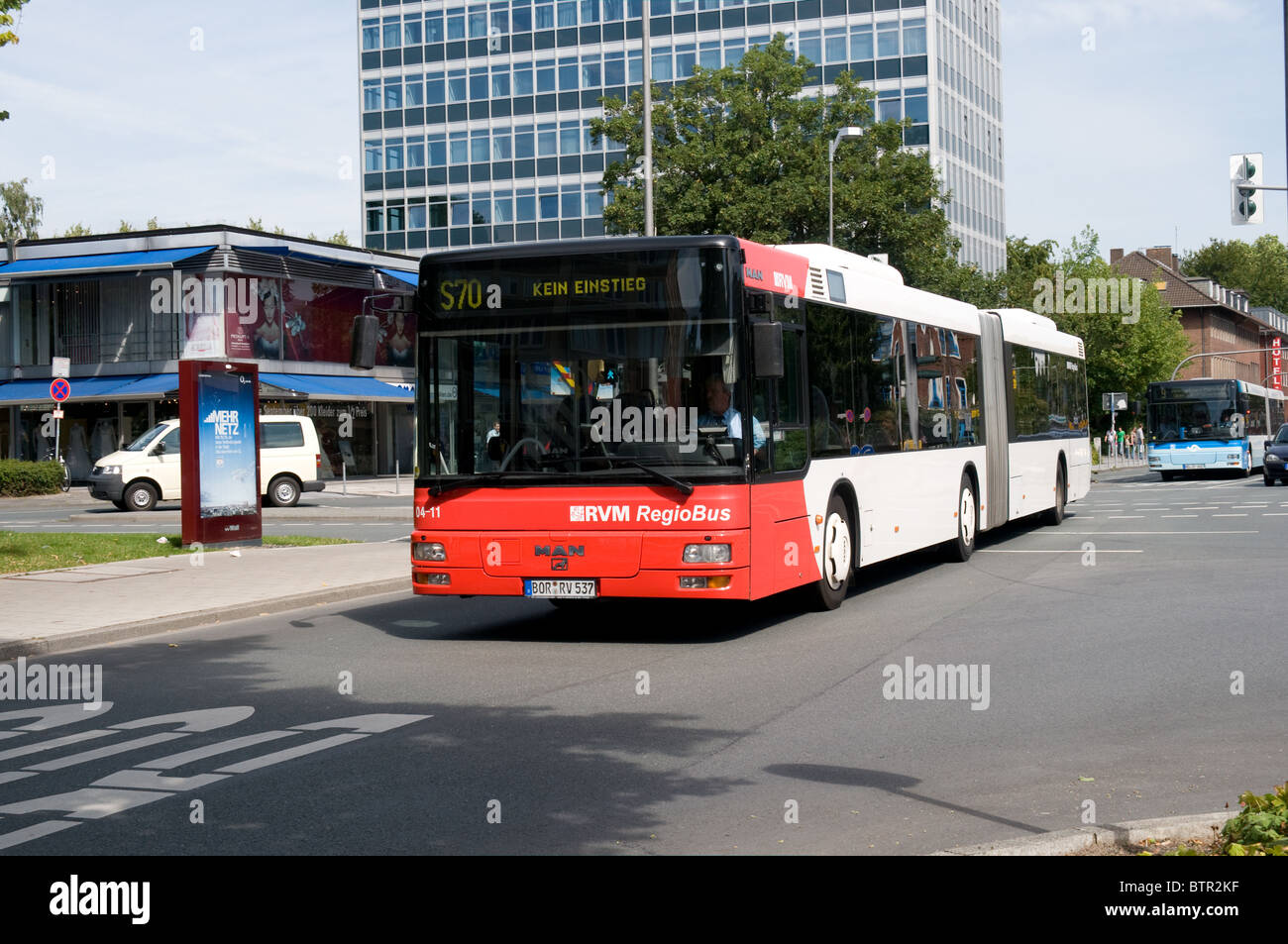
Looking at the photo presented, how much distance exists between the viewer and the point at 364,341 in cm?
1125

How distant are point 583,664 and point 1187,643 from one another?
4.37 meters

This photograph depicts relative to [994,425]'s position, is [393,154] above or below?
above

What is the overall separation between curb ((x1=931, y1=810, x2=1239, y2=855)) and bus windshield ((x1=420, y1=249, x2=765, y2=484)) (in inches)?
234

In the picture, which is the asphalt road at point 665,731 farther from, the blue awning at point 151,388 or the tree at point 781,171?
the tree at point 781,171

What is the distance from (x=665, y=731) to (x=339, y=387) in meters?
42.1

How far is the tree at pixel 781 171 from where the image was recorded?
160 ft

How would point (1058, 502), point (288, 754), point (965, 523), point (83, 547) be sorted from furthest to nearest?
point (1058, 502) < point (83, 547) < point (965, 523) < point (288, 754)

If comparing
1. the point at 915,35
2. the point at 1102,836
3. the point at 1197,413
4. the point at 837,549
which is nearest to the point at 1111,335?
the point at 915,35

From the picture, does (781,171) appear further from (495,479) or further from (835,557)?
(495,479)

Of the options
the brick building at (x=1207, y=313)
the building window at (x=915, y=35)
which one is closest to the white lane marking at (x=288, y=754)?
the building window at (x=915, y=35)

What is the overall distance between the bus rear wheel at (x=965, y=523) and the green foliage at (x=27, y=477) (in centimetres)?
2956

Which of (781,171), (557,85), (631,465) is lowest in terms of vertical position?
(631,465)
